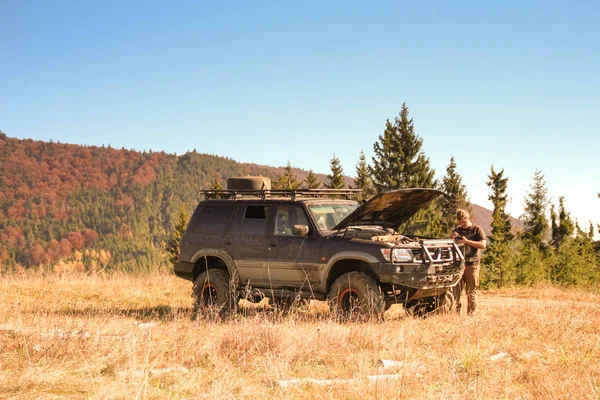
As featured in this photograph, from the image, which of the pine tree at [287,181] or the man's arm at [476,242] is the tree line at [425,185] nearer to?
the pine tree at [287,181]

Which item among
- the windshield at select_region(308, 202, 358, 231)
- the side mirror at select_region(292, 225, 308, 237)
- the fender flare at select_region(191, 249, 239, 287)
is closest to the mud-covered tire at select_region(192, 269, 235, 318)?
the fender flare at select_region(191, 249, 239, 287)

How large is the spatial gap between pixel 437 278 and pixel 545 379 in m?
3.56

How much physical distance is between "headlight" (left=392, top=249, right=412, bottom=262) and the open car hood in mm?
932

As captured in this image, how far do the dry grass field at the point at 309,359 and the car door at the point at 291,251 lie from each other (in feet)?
2.35

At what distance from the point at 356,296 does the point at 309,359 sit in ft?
9.30

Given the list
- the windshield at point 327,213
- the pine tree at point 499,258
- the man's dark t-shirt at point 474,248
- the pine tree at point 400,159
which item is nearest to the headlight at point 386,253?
the windshield at point 327,213

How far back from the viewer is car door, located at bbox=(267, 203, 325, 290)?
9383mm

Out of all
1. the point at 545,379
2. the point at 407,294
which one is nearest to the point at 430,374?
the point at 545,379

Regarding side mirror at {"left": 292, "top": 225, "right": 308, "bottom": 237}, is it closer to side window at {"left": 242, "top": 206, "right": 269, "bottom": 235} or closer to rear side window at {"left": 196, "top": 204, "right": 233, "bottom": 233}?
side window at {"left": 242, "top": 206, "right": 269, "bottom": 235}

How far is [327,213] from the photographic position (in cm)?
994

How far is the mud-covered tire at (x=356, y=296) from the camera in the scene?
28.2 ft

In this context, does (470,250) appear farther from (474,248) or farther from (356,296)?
(356,296)

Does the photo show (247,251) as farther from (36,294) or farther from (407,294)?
(36,294)

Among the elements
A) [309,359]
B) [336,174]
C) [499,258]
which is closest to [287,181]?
[336,174]
